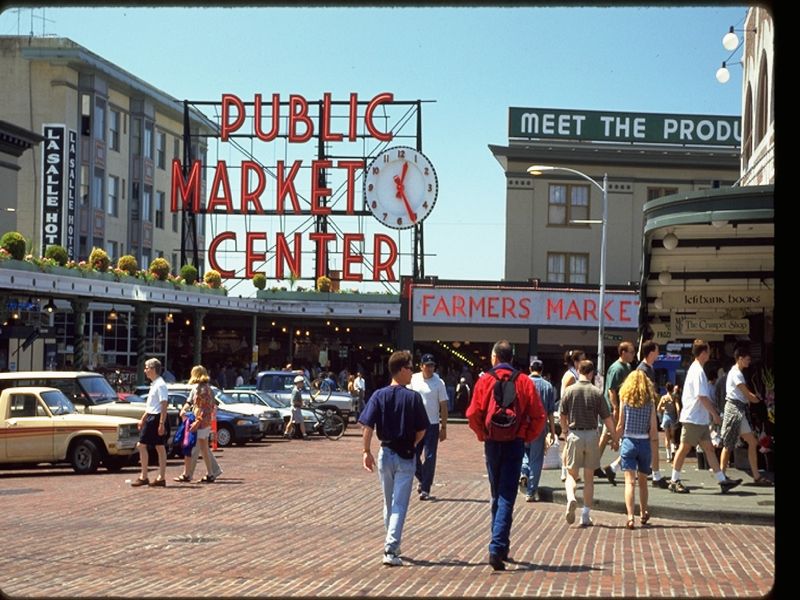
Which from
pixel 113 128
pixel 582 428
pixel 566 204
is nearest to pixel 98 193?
pixel 113 128

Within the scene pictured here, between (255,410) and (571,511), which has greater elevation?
(571,511)

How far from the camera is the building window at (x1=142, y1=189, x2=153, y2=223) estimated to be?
66975 millimetres

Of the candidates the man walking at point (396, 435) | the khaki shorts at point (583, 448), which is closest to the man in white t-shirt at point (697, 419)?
the khaki shorts at point (583, 448)

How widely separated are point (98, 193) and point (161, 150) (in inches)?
383

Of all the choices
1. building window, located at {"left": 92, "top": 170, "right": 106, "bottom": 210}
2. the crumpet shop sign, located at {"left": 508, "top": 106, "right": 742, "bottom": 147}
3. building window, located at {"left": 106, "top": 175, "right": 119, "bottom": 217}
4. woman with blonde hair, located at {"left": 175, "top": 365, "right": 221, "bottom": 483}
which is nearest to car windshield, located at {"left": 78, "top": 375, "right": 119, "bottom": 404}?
woman with blonde hair, located at {"left": 175, "top": 365, "right": 221, "bottom": 483}

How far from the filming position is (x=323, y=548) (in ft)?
42.5

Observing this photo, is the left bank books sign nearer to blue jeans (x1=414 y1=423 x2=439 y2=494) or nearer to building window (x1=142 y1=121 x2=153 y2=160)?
building window (x1=142 y1=121 x2=153 y2=160)

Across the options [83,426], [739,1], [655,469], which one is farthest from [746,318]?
[739,1]

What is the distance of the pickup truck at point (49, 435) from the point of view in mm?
22578

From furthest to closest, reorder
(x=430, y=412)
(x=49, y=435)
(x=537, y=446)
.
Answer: (x=49, y=435) → (x=430, y=412) → (x=537, y=446)

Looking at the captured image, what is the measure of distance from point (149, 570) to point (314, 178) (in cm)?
5003

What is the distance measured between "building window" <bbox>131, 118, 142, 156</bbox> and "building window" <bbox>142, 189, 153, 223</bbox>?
2305 mm

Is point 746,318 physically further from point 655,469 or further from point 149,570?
point 149,570

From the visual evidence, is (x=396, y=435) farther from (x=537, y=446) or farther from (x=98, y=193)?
(x=98, y=193)
